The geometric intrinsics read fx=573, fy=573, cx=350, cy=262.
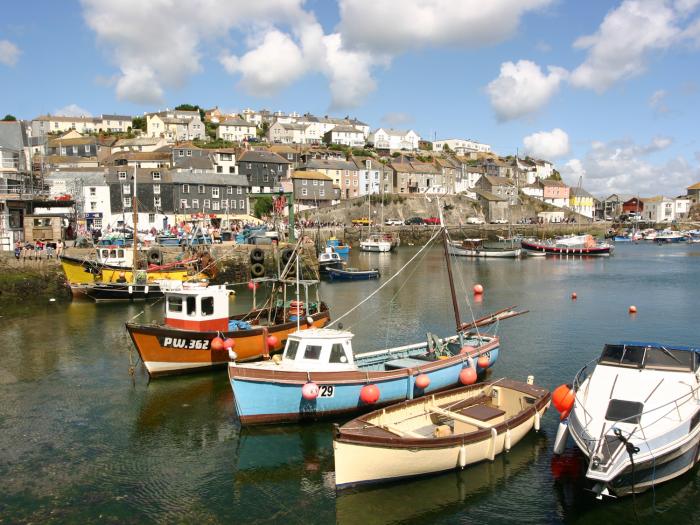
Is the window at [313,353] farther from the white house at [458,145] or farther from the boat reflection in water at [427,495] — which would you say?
the white house at [458,145]

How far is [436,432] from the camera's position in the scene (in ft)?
48.3

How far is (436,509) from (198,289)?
1286 cm

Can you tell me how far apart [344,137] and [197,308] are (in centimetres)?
12720

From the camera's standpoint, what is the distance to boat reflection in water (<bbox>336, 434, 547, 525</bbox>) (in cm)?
1241

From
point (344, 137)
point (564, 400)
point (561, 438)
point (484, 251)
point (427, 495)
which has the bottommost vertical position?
point (427, 495)

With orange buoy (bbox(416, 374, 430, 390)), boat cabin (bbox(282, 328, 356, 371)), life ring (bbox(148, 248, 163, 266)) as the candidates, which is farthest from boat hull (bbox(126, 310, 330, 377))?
life ring (bbox(148, 248, 163, 266))

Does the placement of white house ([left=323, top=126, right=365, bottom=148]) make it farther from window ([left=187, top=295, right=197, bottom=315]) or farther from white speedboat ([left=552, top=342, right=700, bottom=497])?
white speedboat ([left=552, top=342, right=700, bottom=497])

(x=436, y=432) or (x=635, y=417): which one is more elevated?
(x=635, y=417)

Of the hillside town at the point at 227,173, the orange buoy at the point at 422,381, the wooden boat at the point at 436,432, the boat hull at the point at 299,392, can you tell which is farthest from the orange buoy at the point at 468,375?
the hillside town at the point at 227,173

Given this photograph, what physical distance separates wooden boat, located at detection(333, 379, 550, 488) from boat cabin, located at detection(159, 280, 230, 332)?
32.0 feet

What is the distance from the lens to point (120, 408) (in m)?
18.9

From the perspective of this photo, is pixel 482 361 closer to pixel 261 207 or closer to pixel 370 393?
pixel 370 393

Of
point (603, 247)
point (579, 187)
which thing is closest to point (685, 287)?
point (603, 247)

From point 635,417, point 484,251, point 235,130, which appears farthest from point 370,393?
point 235,130
